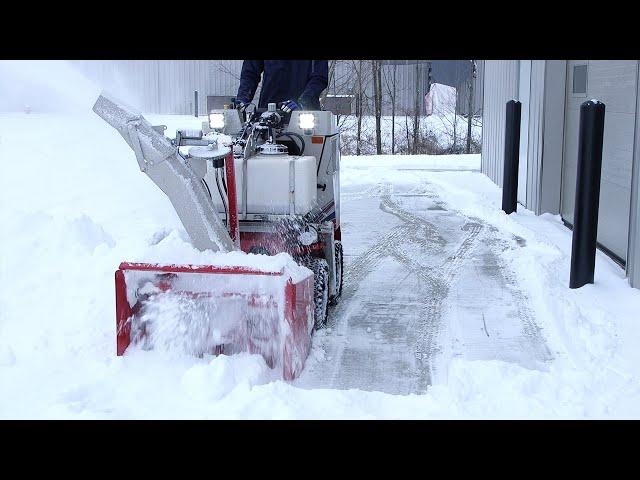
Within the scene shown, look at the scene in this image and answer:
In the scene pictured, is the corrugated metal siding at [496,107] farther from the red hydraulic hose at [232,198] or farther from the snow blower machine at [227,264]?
the red hydraulic hose at [232,198]

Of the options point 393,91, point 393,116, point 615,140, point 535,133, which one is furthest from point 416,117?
point 615,140

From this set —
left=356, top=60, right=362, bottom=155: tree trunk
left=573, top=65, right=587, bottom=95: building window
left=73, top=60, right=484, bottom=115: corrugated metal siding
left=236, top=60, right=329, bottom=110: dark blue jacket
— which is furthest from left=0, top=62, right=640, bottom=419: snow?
left=356, top=60, right=362, bottom=155: tree trunk

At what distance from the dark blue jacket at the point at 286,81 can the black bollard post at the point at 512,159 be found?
15.8 ft

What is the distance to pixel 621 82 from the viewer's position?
25.2 feet

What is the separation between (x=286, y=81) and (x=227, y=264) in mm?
2565

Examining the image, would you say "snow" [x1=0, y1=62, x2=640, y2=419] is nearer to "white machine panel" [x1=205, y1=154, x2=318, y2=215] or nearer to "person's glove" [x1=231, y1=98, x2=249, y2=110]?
"white machine panel" [x1=205, y1=154, x2=318, y2=215]

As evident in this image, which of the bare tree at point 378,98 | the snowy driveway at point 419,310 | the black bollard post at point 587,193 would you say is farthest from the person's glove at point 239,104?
the bare tree at point 378,98

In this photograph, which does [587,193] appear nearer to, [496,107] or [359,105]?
[496,107]

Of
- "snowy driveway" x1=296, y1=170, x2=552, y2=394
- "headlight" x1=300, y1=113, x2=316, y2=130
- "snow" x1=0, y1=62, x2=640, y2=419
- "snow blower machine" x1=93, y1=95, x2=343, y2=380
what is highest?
"headlight" x1=300, y1=113, x2=316, y2=130

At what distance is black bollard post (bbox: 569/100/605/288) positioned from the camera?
6504 millimetres

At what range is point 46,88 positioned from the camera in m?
11.0

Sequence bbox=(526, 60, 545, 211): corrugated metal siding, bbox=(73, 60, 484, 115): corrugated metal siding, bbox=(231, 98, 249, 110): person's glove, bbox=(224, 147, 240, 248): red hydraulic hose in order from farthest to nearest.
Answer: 1. bbox=(73, 60, 484, 115): corrugated metal siding
2. bbox=(526, 60, 545, 211): corrugated metal siding
3. bbox=(231, 98, 249, 110): person's glove
4. bbox=(224, 147, 240, 248): red hydraulic hose

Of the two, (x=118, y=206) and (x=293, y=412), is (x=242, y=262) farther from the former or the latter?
(x=118, y=206)

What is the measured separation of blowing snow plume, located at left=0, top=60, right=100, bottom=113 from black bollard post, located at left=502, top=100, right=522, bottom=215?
5677 millimetres
